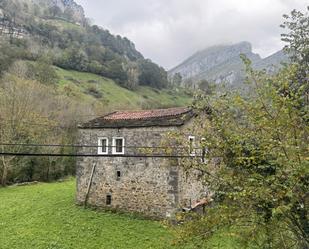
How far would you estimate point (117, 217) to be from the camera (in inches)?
713

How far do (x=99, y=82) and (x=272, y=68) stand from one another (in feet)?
219

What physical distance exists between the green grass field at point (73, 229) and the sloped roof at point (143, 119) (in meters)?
5.07

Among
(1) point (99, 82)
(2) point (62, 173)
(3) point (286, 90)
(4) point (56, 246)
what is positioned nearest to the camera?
(3) point (286, 90)

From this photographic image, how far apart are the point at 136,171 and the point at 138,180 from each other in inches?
20.0

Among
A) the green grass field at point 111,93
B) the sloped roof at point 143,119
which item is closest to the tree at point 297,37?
the sloped roof at point 143,119

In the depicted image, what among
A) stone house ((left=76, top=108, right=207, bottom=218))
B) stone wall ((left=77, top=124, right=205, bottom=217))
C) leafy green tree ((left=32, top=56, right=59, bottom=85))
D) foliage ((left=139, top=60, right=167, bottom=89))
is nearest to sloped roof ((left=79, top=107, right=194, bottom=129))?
stone house ((left=76, top=108, right=207, bottom=218))

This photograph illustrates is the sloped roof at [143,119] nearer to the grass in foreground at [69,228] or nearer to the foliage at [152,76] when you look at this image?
the grass in foreground at [69,228]

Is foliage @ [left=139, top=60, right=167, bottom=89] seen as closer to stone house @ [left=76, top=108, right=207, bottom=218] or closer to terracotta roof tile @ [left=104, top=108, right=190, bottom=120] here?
terracotta roof tile @ [left=104, top=108, right=190, bottom=120]

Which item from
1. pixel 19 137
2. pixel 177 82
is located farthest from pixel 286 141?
pixel 177 82

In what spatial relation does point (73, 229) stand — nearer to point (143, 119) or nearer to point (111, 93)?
point (143, 119)

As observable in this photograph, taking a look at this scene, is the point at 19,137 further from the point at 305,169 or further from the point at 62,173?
the point at 305,169

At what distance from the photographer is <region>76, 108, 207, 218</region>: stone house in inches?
688

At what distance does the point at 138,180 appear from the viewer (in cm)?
1850

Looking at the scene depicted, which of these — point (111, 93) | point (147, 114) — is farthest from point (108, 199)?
point (111, 93)
